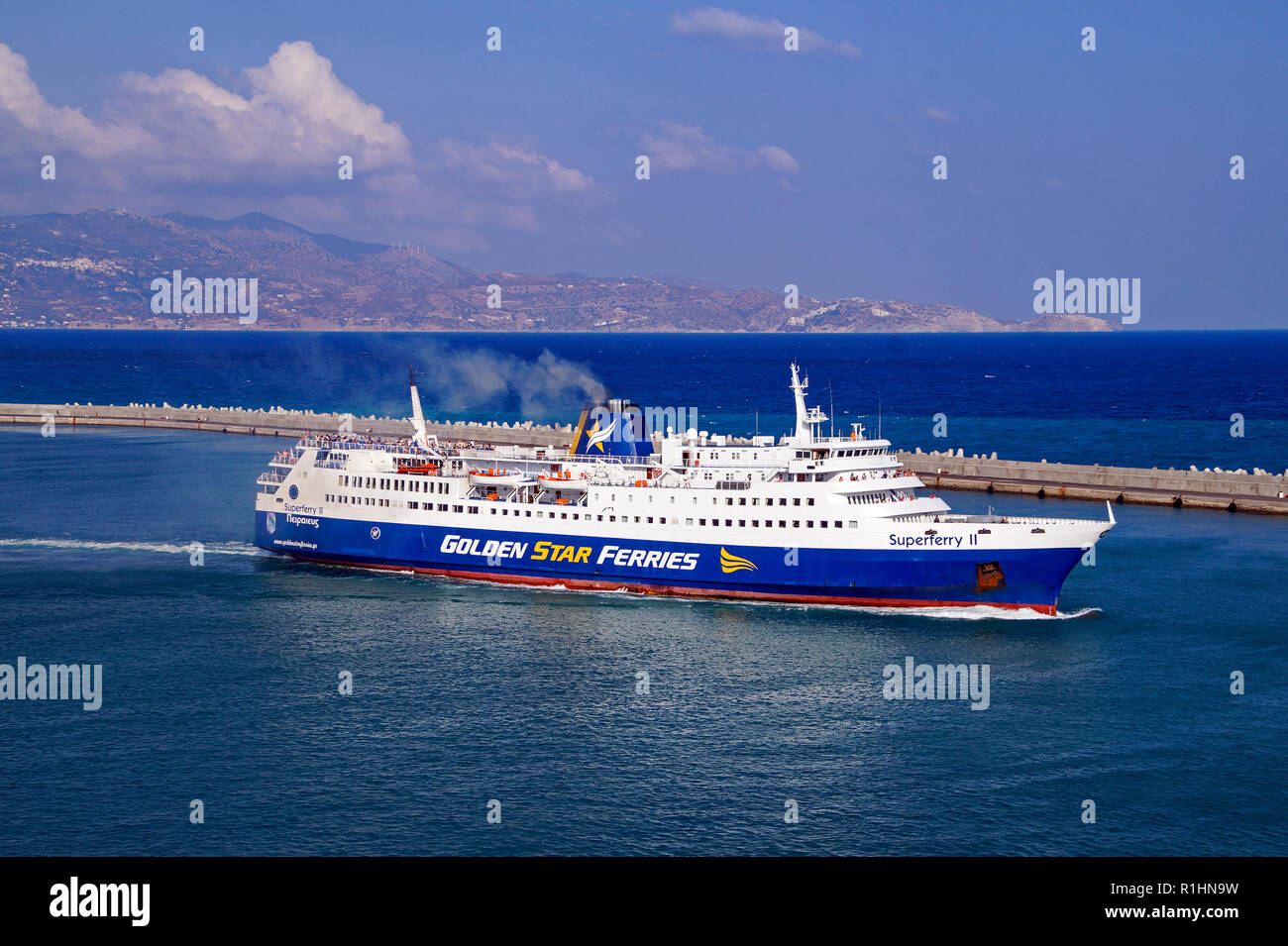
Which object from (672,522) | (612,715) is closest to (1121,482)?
(672,522)

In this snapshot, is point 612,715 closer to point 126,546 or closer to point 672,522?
point 672,522

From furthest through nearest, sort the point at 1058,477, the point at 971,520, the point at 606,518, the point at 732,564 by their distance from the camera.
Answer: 1. the point at 1058,477
2. the point at 606,518
3. the point at 971,520
4. the point at 732,564

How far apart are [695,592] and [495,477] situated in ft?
35.6

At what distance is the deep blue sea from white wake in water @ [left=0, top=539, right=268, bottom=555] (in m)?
0.27

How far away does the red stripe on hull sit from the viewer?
155 ft

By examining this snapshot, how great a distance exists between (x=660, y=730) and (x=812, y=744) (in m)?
4.24

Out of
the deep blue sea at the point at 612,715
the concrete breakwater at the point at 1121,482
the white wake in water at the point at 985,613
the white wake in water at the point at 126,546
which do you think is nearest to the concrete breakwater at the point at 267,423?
the concrete breakwater at the point at 1121,482

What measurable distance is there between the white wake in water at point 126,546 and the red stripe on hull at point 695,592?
275 inches

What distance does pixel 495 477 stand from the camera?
179 feet

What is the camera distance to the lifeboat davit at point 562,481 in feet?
174

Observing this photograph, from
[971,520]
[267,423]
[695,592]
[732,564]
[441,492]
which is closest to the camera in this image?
[732,564]

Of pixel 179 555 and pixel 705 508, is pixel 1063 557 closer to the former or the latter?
pixel 705 508

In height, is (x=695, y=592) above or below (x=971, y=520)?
below

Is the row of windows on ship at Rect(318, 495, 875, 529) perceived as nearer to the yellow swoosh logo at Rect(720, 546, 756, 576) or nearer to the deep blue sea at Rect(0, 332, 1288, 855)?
the yellow swoosh logo at Rect(720, 546, 756, 576)
